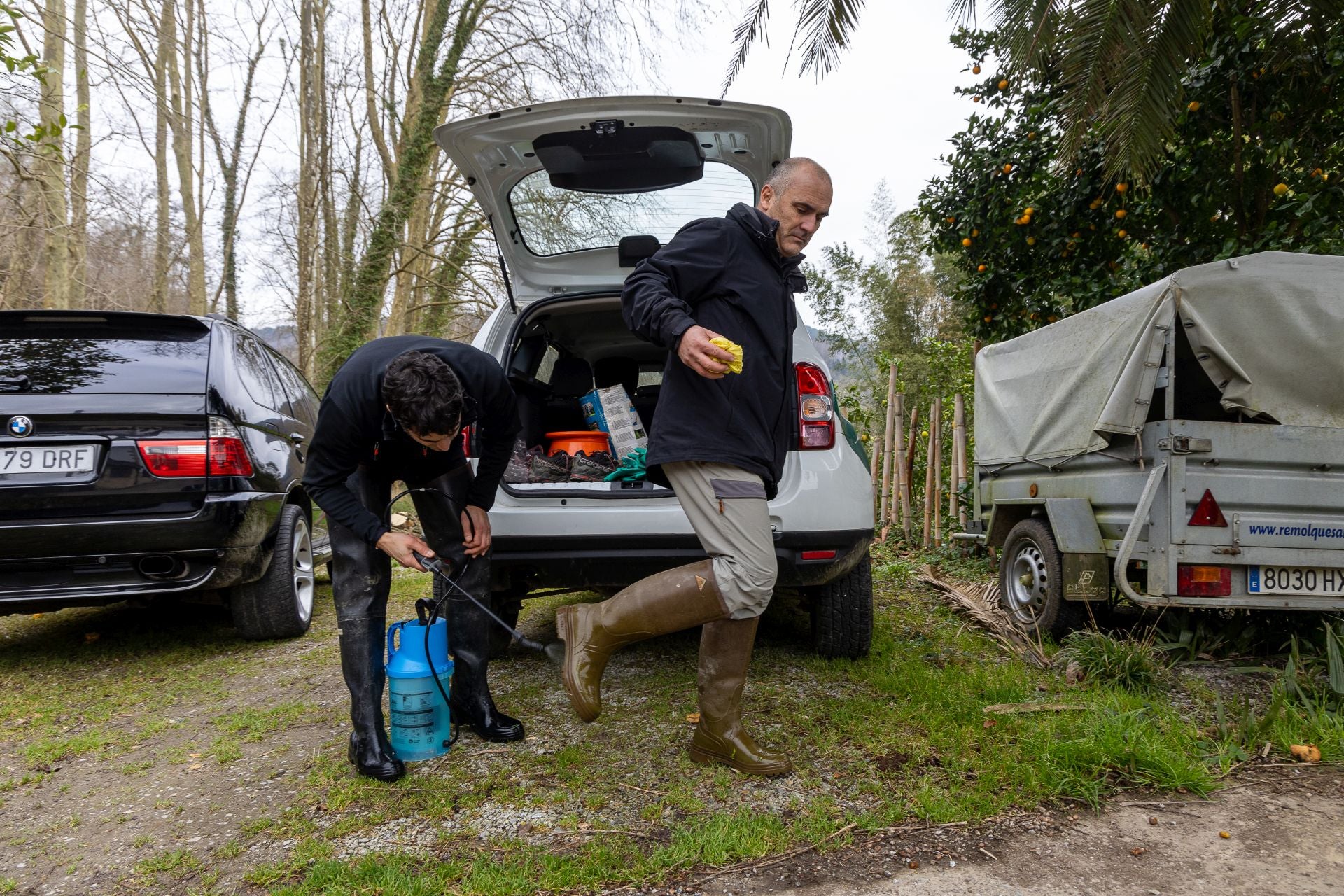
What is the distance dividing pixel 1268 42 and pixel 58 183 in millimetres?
9271

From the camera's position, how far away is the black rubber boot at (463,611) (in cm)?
282

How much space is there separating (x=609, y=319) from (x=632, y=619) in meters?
2.28

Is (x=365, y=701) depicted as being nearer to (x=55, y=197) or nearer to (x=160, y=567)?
(x=160, y=567)

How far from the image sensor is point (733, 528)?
236 centimetres

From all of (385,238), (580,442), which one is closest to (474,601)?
(580,442)

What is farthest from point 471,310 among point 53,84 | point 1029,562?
point 1029,562

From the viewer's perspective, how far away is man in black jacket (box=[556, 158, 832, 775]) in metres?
2.37

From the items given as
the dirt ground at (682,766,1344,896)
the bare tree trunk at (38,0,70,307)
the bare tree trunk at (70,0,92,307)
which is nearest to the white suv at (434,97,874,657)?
the dirt ground at (682,766,1344,896)

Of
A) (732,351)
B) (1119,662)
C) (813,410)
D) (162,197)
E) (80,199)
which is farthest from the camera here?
(162,197)

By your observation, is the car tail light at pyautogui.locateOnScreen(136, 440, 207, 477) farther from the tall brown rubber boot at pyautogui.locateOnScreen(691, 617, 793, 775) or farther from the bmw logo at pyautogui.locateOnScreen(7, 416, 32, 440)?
the tall brown rubber boot at pyautogui.locateOnScreen(691, 617, 793, 775)

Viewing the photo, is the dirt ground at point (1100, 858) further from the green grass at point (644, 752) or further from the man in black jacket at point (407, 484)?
the man in black jacket at point (407, 484)

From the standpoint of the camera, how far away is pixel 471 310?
1477 centimetres

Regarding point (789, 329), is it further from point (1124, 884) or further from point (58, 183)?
point (58, 183)

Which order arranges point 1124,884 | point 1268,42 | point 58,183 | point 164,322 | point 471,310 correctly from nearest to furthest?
point 1124,884, point 164,322, point 1268,42, point 58,183, point 471,310
